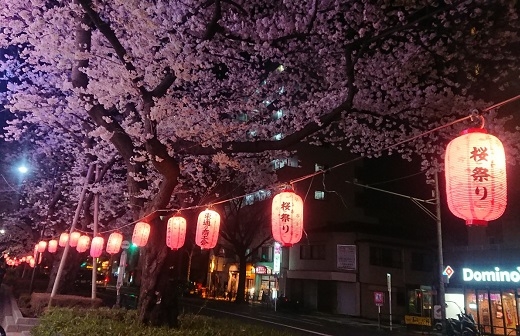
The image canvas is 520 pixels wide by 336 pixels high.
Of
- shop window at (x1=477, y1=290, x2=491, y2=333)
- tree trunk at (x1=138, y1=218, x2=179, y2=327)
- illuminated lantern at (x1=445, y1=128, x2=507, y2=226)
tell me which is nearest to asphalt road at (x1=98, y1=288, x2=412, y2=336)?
shop window at (x1=477, y1=290, x2=491, y2=333)

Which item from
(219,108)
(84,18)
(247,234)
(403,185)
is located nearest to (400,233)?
(403,185)

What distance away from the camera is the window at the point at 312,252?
38.2m

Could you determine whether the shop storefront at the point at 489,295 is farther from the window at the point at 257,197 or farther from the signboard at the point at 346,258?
the window at the point at 257,197

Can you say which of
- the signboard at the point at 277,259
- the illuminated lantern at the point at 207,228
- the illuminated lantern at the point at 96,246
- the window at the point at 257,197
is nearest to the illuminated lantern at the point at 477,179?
the illuminated lantern at the point at 207,228

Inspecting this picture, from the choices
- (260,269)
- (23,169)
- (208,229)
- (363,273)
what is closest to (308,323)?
(363,273)

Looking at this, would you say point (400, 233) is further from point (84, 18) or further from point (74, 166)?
point (84, 18)

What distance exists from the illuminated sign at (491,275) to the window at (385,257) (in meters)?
9.70

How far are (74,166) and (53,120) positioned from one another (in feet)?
22.2

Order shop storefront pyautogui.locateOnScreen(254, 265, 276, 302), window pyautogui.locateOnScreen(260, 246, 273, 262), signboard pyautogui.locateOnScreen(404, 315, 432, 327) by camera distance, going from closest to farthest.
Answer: signboard pyautogui.locateOnScreen(404, 315, 432, 327) < shop storefront pyautogui.locateOnScreen(254, 265, 276, 302) < window pyautogui.locateOnScreen(260, 246, 273, 262)

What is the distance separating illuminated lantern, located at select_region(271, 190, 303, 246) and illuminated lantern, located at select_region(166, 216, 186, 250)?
4.07 metres

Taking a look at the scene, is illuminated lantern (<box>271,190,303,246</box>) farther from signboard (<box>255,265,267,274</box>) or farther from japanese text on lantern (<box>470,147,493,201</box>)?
signboard (<box>255,265,267,274</box>)

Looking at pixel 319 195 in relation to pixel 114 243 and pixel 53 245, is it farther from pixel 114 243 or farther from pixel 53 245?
pixel 114 243

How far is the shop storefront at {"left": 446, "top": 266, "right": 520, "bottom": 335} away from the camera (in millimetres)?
23447

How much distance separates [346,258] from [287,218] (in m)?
26.0
